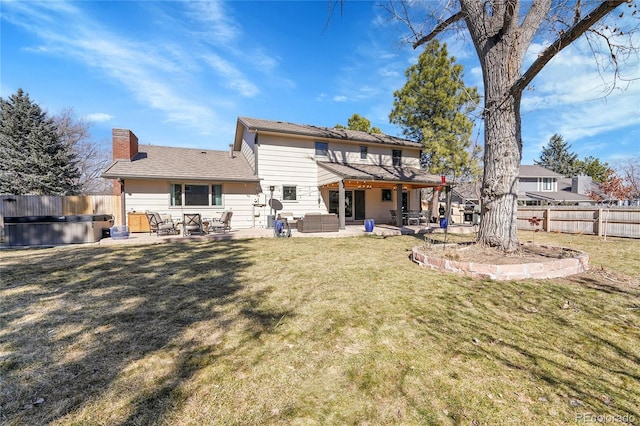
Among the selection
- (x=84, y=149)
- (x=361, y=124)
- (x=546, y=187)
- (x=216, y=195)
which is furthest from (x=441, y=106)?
(x=84, y=149)

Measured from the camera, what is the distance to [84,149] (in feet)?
90.8

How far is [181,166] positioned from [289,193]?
567cm

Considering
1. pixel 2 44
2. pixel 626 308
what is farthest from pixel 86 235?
pixel 626 308

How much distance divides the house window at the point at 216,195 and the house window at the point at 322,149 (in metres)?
5.87

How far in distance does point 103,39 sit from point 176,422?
1334cm

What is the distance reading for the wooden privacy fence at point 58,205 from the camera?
12.7 metres

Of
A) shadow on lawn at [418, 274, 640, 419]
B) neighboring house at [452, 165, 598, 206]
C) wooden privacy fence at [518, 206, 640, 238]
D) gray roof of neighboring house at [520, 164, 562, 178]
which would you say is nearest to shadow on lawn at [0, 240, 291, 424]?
shadow on lawn at [418, 274, 640, 419]

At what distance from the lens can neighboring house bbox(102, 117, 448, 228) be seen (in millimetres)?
12797

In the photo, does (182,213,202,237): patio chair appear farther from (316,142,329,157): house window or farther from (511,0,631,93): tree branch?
(511,0,631,93): tree branch

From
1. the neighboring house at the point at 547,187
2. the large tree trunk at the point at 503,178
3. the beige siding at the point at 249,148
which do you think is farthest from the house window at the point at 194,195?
the neighboring house at the point at 547,187

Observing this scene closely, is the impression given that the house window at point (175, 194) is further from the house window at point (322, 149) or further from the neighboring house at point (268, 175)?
the house window at point (322, 149)

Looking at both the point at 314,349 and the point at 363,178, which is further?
the point at 363,178

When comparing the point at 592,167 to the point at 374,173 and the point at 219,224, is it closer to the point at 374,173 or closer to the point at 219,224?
the point at 374,173

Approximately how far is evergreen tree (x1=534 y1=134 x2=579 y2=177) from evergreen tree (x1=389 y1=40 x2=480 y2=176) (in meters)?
45.3
